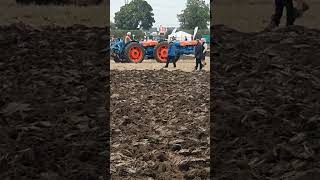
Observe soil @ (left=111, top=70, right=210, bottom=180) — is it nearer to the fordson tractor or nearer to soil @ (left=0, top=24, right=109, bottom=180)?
soil @ (left=0, top=24, right=109, bottom=180)

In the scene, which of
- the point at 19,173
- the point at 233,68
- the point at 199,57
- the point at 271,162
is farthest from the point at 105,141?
the point at 199,57

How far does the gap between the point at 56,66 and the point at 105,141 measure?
5103 millimetres

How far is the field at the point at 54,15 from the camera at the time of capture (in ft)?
70.0

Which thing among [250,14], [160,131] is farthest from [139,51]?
[160,131]

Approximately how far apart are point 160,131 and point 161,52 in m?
16.2

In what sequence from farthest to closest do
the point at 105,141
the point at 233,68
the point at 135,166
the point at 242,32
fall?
the point at 242,32 → the point at 233,68 → the point at 105,141 → the point at 135,166

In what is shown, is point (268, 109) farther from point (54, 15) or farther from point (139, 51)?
point (54, 15)

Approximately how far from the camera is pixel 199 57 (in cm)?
2106

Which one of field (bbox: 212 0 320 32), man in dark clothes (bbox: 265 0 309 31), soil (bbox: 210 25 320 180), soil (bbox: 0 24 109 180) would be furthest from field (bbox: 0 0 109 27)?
soil (bbox: 210 25 320 180)

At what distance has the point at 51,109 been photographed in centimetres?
877

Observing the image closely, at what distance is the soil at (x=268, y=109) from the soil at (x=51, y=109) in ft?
6.02

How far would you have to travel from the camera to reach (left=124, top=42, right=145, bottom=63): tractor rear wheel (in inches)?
957

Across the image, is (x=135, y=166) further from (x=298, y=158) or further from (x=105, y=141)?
(x=298, y=158)

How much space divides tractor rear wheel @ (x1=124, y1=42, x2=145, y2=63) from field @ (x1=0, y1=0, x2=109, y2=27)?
199 centimetres
